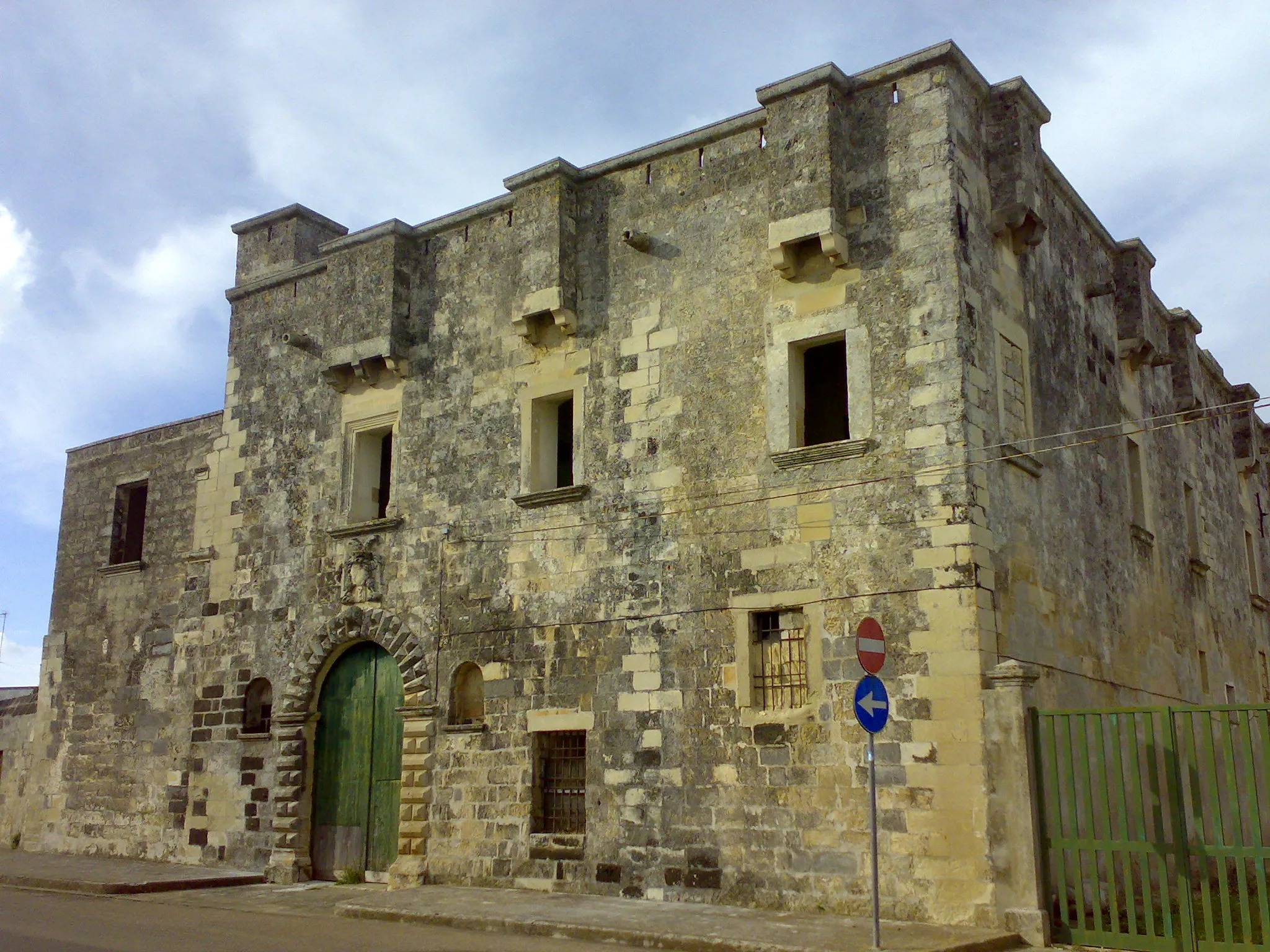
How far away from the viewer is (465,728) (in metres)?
13.9

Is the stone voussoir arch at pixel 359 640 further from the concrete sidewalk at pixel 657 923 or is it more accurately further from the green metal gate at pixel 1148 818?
the green metal gate at pixel 1148 818

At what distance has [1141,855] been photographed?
9.62m

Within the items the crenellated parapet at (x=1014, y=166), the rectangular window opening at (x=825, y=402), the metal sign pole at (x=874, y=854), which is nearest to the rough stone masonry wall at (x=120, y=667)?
the rectangular window opening at (x=825, y=402)

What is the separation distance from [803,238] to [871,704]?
5146 millimetres

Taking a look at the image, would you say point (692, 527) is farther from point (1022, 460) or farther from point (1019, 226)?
point (1019, 226)

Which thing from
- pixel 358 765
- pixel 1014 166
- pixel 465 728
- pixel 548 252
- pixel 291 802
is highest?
pixel 1014 166

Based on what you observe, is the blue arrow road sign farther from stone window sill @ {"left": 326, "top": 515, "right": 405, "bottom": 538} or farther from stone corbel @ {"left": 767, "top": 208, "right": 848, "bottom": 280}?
stone window sill @ {"left": 326, "top": 515, "right": 405, "bottom": 538}

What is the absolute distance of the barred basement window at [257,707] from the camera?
52.4ft

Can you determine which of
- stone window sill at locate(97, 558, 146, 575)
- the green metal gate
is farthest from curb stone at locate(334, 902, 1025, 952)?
stone window sill at locate(97, 558, 146, 575)

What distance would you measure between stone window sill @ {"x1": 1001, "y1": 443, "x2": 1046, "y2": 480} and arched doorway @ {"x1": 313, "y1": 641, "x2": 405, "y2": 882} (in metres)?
7.79

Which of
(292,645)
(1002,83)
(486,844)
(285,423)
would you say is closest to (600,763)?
(486,844)

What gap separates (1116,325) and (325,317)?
1089 centimetres

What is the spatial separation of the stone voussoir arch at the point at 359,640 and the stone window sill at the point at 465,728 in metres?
0.62

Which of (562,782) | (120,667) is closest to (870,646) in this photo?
(562,782)
